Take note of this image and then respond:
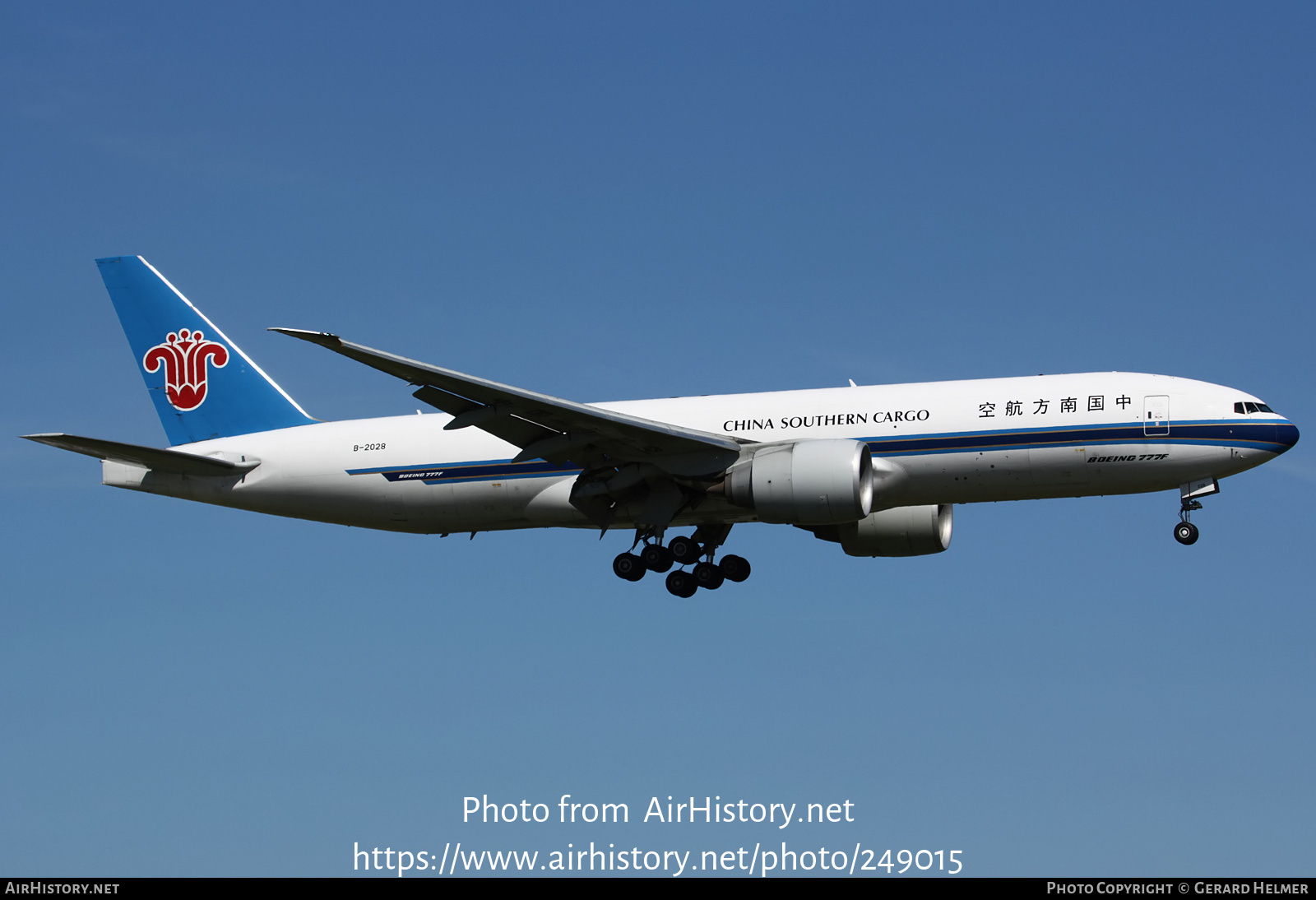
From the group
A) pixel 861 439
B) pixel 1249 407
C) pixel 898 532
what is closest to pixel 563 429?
pixel 861 439

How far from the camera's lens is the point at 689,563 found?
3556 cm

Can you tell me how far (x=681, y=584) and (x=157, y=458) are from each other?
492 inches

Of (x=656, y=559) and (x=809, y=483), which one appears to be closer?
(x=809, y=483)

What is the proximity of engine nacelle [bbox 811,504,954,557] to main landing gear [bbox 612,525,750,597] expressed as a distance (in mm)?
2645

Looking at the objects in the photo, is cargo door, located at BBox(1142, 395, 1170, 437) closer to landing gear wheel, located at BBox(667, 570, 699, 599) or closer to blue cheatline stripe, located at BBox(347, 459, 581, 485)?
landing gear wheel, located at BBox(667, 570, 699, 599)

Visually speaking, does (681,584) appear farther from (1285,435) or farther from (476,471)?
(1285,435)

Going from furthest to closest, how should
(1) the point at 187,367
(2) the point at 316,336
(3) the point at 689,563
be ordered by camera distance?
(1) the point at 187,367, (3) the point at 689,563, (2) the point at 316,336

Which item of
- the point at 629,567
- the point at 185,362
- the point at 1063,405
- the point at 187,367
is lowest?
the point at 629,567

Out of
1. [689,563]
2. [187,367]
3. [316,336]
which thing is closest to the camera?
[316,336]

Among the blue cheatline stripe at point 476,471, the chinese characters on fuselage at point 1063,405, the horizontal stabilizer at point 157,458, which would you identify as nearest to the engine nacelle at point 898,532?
the chinese characters on fuselage at point 1063,405

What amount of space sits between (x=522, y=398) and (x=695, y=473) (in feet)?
13.9

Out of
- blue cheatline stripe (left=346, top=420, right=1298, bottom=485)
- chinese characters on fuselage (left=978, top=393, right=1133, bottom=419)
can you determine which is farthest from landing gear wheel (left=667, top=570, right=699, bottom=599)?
chinese characters on fuselage (left=978, top=393, right=1133, bottom=419)

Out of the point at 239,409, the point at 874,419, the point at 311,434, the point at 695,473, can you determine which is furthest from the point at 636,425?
the point at 239,409

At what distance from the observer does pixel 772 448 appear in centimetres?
3272
